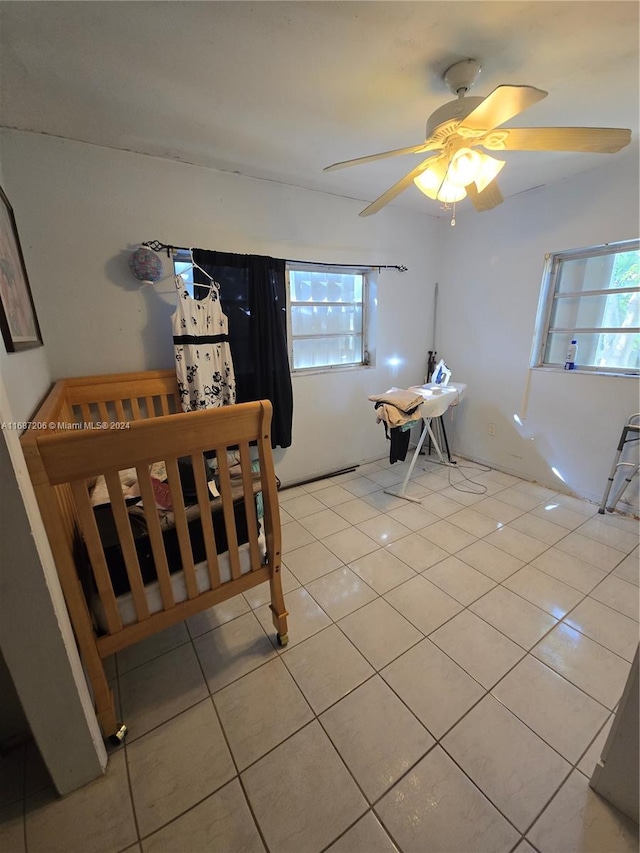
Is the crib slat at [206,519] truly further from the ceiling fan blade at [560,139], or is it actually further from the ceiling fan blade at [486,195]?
the ceiling fan blade at [486,195]

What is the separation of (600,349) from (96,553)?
10.5 ft

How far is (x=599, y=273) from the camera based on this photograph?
2.37 m

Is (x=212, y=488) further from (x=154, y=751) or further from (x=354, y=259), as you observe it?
(x=354, y=259)

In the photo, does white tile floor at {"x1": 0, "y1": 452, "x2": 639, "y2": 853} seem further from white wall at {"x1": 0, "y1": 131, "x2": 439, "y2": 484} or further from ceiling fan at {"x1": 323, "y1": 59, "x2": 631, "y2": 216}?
ceiling fan at {"x1": 323, "y1": 59, "x2": 631, "y2": 216}

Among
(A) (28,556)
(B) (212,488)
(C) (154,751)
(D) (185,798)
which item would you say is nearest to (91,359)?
(B) (212,488)

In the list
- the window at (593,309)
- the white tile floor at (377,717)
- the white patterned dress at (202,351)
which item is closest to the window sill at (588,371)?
the window at (593,309)

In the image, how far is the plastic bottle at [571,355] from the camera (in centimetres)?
250

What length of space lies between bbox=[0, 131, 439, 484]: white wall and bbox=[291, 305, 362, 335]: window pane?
32cm

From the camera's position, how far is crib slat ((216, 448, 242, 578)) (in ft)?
3.62

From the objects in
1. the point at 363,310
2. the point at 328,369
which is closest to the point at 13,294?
the point at 328,369

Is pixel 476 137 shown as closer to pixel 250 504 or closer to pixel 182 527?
pixel 250 504

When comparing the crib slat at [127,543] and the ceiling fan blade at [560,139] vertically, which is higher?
the ceiling fan blade at [560,139]

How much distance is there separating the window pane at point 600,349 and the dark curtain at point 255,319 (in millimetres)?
2146

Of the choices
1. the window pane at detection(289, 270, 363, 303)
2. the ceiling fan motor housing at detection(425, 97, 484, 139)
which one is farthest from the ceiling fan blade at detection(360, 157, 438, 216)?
the window pane at detection(289, 270, 363, 303)
